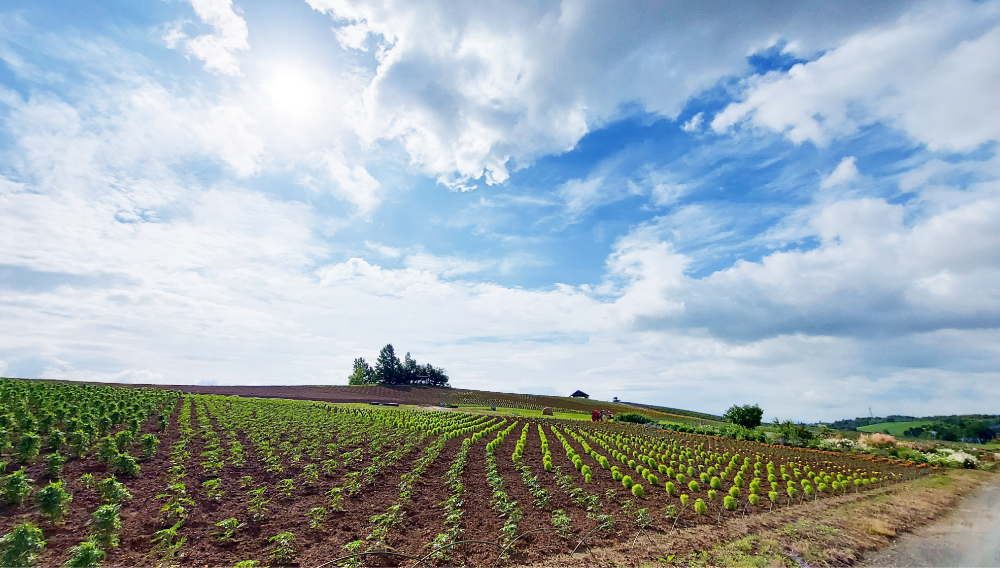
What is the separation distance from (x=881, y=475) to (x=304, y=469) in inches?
1334

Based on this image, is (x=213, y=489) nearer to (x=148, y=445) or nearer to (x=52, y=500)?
(x=52, y=500)

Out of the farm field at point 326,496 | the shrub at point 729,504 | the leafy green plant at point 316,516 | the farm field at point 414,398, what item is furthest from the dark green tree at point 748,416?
the leafy green plant at point 316,516

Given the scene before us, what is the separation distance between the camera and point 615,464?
77.6 ft

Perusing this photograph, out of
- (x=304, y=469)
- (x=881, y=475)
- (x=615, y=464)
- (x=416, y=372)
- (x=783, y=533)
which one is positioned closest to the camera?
(x=783, y=533)

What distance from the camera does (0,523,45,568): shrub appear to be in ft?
22.7

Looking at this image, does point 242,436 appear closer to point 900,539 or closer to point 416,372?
point 900,539

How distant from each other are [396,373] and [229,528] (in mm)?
120816

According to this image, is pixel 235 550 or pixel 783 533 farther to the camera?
pixel 783 533

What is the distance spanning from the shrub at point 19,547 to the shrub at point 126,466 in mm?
8118

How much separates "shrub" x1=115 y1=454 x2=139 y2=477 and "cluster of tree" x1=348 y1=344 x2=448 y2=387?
113 meters

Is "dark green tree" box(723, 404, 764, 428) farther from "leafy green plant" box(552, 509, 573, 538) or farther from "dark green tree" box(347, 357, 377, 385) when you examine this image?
"dark green tree" box(347, 357, 377, 385)

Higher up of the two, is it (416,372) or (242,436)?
(416,372)

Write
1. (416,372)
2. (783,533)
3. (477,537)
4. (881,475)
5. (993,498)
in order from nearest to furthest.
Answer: (477,537) → (783,533) → (993,498) → (881,475) → (416,372)

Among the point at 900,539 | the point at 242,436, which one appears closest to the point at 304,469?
the point at 242,436
